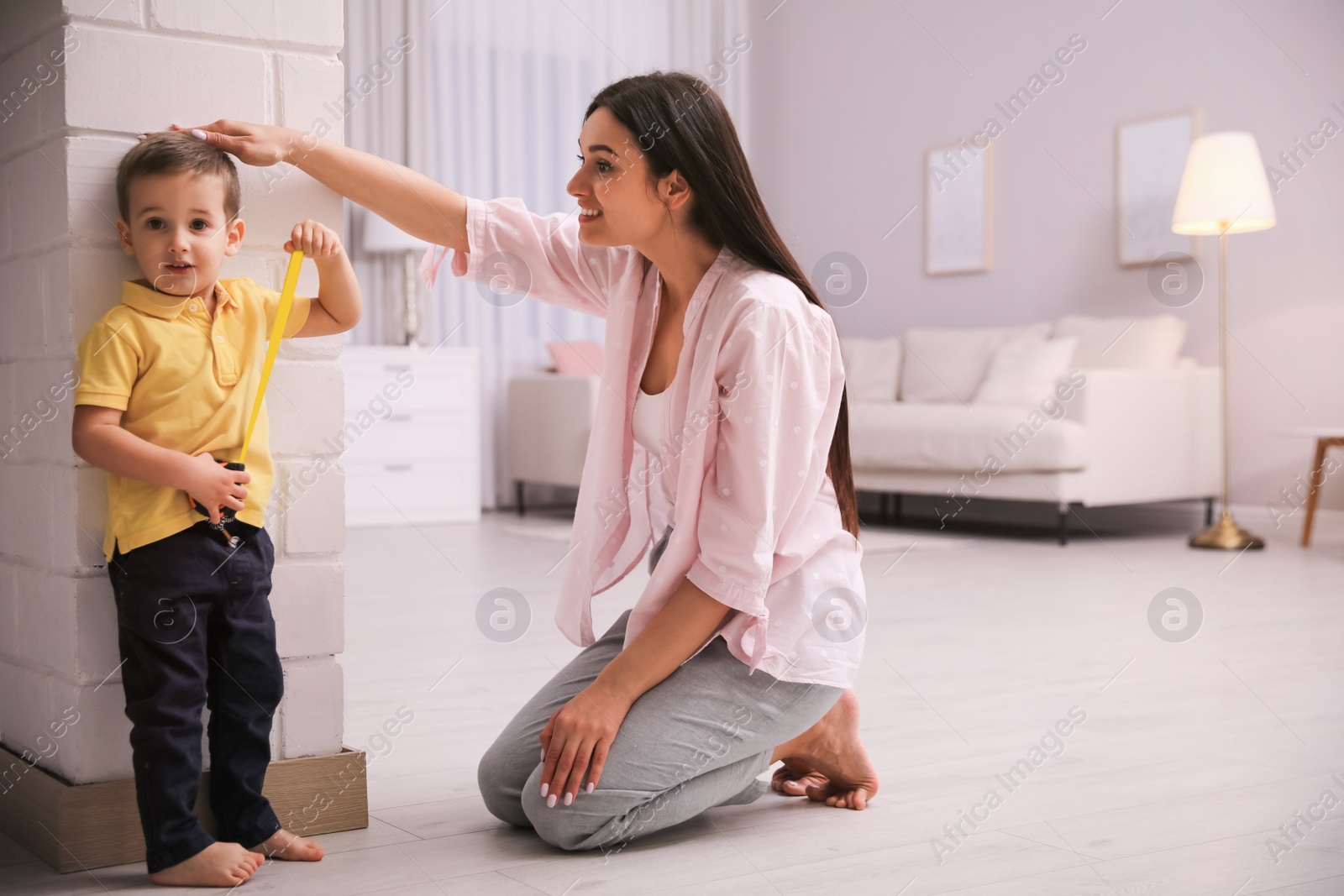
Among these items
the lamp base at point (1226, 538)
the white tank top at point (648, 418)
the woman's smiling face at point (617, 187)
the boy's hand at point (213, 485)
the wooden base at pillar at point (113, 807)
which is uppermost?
the woman's smiling face at point (617, 187)

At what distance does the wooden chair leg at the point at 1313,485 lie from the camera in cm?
452

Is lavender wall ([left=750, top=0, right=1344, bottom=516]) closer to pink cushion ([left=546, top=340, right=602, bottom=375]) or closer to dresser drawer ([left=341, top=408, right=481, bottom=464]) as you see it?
pink cushion ([left=546, top=340, right=602, bottom=375])

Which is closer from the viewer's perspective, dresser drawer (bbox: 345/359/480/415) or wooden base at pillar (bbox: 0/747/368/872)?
wooden base at pillar (bbox: 0/747/368/872)

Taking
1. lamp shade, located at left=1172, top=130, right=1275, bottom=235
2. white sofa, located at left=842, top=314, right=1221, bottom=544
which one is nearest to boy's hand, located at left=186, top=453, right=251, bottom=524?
white sofa, located at left=842, top=314, right=1221, bottom=544

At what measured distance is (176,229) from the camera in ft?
4.21

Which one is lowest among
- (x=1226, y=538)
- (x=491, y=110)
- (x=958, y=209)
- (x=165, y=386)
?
(x=1226, y=538)

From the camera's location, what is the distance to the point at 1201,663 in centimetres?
247

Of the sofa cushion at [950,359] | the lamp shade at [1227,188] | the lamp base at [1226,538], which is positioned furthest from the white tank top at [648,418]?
the sofa cushion at [950,359]

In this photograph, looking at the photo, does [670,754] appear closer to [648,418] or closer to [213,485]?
[648,418]

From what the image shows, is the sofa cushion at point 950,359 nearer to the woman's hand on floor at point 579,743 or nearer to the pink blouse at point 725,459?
the pink blouse at point 725,459

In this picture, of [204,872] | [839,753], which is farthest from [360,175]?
[839,753]

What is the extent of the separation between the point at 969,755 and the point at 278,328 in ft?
3.58

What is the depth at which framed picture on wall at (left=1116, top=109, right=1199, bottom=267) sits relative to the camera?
5.15 metres

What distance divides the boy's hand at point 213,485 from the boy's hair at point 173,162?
0.26 m
